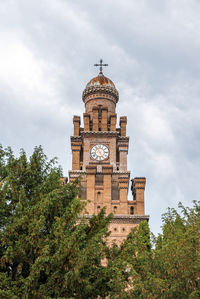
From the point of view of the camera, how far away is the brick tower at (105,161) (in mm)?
42156

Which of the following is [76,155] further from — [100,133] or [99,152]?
[100,133]

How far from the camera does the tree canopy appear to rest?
14656 millimetres

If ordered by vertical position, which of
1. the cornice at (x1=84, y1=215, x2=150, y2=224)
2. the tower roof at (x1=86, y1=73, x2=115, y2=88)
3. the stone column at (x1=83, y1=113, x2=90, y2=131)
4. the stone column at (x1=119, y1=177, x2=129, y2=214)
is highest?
the tower roof at (x1=86, y1=73, x2=115, y2=88)

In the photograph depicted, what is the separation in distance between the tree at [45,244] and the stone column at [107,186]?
25.1 meters

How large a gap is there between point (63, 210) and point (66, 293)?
313cm

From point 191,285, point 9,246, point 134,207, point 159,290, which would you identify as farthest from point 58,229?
point 134,207

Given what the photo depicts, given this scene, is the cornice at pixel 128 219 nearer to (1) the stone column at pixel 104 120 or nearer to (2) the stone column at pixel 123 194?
(2) the stone column at pixel 123 194

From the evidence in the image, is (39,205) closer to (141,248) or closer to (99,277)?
(99,277)

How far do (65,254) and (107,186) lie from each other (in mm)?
28946

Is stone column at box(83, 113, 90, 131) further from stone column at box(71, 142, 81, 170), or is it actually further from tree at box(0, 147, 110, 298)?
tree at box(0, 147, 110, 298)

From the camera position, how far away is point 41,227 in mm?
15078

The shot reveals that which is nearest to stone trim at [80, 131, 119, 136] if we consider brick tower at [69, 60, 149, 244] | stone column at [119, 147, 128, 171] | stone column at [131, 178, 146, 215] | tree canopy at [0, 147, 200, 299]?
brick tower at [69, 60, 149, 244]

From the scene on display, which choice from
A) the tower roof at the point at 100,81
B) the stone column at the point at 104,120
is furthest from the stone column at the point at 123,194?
the tower roof at the point at 100,81

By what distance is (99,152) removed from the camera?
4762 cm
